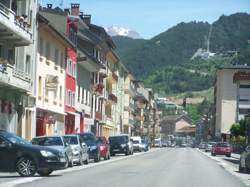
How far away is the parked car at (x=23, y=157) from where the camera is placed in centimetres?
2409

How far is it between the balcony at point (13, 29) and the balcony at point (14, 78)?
6.67 feet

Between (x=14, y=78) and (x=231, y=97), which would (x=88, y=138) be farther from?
(x=231, y=97)

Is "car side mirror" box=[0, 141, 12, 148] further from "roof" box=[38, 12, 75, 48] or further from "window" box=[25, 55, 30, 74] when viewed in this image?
"roof" box=[38, 12, 75, 48]

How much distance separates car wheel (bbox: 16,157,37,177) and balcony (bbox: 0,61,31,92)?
13.2m

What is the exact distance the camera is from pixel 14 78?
39969 millimetres

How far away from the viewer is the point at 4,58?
41.3m

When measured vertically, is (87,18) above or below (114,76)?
above

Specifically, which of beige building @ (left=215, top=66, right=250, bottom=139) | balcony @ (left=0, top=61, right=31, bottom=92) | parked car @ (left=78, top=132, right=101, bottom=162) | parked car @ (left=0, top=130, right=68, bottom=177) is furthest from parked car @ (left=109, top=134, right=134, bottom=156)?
beige building @ (left=215, top=66, right=250, bottom=139)

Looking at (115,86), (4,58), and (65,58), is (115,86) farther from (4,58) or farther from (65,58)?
(4,58)

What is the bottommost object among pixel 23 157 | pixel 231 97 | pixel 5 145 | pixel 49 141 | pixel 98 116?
pixel 23 157

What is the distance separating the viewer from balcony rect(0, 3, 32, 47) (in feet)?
123

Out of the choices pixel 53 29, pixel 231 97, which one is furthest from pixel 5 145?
pixel 231 97

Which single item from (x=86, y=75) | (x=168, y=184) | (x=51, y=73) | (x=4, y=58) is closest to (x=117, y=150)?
(x=51, y=73)

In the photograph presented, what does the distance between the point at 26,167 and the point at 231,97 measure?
140305mm
